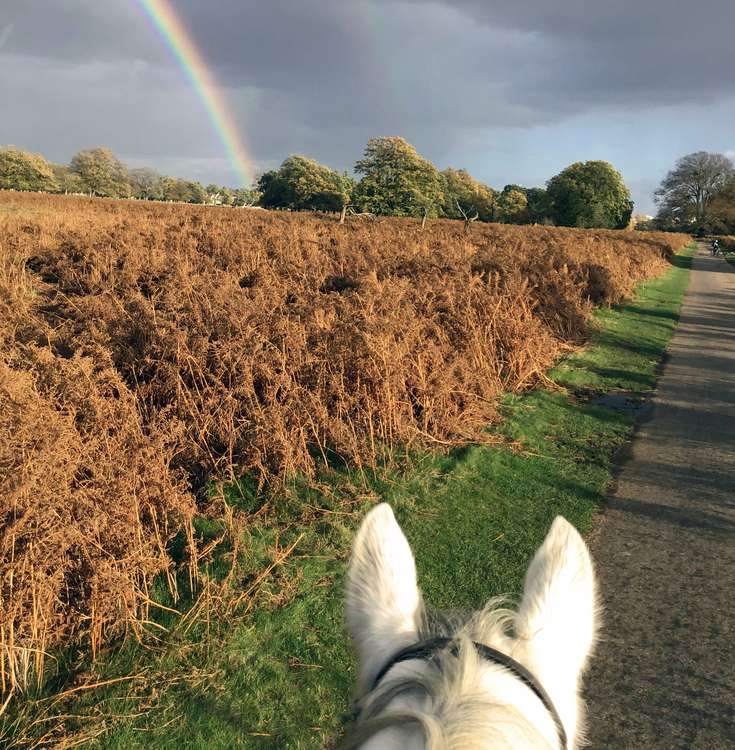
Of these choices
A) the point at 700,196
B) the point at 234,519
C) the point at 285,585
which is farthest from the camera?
the point at 700,196

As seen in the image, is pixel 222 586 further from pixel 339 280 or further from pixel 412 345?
pixel 339 280

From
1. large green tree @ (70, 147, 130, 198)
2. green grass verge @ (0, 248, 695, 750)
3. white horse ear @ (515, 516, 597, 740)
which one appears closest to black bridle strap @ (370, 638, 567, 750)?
white horse ear @ (515, 516, 597, 740)

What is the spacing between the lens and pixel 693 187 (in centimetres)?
9069

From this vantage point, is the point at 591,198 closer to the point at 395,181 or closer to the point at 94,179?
the point at 395,181

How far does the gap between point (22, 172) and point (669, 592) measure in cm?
7651

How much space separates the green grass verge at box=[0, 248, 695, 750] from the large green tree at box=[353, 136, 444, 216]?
42362 mm

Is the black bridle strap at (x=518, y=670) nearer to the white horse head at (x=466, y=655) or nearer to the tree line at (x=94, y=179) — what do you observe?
the white horse head at (x=466, y=655)

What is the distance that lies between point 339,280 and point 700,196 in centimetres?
10352

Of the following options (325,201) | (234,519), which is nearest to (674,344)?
(234,519)

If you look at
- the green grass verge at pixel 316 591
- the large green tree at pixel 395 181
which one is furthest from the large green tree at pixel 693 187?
the green grass verge at pixel 316 591

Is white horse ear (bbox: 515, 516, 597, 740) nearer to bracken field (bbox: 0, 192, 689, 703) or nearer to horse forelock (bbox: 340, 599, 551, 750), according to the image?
horse forelock (bbox: 340, 599, 551, 750)

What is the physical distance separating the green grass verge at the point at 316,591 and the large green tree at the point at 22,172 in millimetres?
71911

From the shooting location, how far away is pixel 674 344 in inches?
431

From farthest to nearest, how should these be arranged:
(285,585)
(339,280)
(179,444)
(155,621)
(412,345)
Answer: (339,280) → (412,345) → (179,444) → (285,585) → (155,621)
